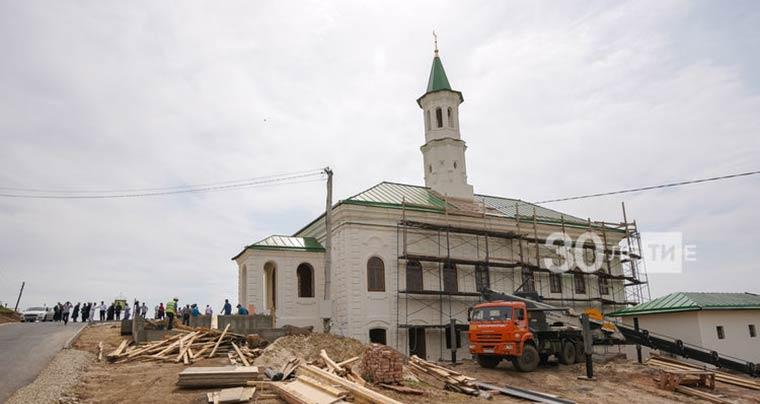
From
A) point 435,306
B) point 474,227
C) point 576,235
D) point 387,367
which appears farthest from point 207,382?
point 576,235

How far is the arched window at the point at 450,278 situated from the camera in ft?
99.3

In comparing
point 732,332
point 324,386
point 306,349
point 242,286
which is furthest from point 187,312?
point 732,332

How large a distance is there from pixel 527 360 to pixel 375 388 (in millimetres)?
8684

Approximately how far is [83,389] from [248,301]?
49.0ft

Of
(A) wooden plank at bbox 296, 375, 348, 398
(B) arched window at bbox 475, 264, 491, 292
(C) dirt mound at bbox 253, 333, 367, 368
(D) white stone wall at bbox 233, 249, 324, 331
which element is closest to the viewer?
(A) wooden plank at bbox 296, 375, 348, 398

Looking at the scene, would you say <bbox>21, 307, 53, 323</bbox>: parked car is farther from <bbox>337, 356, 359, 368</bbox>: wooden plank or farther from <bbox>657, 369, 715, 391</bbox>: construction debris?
<bbox>657, 369, 715, 391</bbox>: construction debris

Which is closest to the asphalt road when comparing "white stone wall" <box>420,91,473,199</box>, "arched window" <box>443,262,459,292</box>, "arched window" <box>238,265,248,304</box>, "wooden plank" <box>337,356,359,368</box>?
"wooden plank" <box>337,356,359,368</box>

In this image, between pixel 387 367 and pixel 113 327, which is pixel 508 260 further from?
pixel 113 327

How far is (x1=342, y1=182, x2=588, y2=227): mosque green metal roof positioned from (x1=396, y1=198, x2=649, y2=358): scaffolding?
492 mm

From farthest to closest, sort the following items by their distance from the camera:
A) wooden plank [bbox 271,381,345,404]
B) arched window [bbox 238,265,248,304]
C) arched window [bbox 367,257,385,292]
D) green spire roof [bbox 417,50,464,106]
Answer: green spire roof [bbox 417,50,464,106] < arched window [bbox 238,265,248,304] < arched window [bbox 367,257,385,292] < wooden plank [bbox 271,381,345,404]

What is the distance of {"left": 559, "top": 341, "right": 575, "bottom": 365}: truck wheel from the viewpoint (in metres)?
22.4

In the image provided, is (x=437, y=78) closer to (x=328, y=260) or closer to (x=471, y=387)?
(x=328, y=260)

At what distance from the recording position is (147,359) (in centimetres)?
1819

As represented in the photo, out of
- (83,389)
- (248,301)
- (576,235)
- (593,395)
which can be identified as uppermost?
(576,235)
